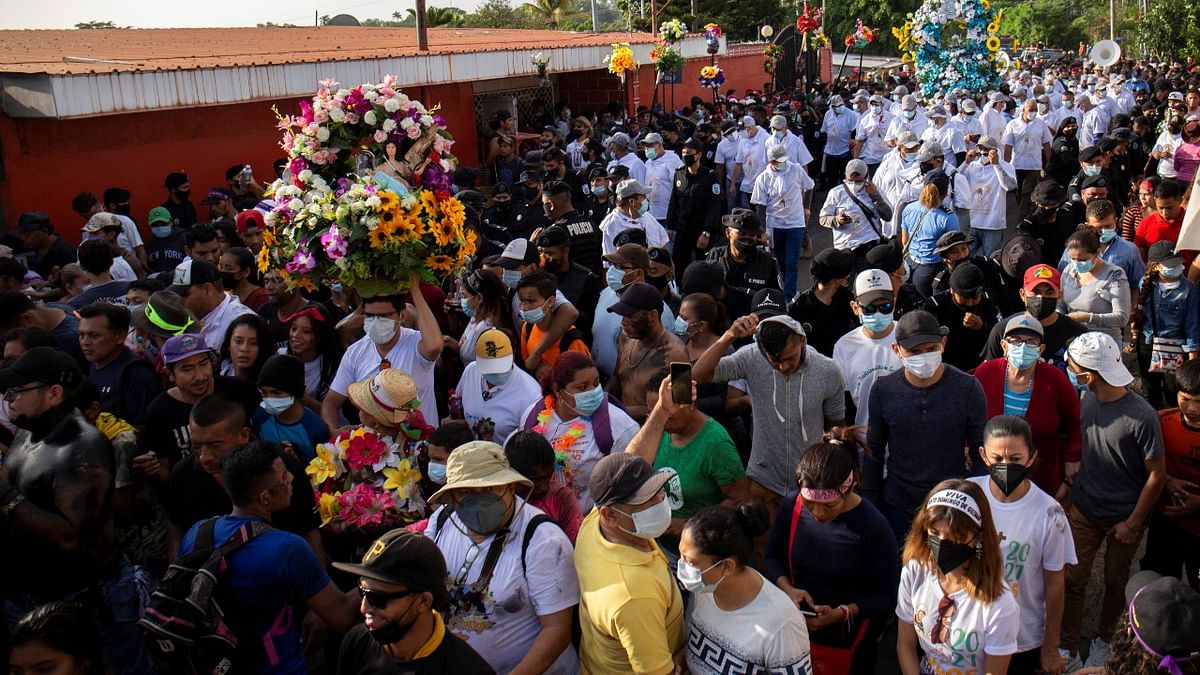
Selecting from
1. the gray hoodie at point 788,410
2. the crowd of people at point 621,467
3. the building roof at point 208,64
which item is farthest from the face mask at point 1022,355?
the building roof at point 208,64

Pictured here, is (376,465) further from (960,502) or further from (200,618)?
(960,502)

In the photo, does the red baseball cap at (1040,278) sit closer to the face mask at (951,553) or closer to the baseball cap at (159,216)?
the face mask at (951,553)

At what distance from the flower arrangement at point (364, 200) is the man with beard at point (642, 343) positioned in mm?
1042

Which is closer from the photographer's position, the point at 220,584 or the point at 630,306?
the point at 220,584

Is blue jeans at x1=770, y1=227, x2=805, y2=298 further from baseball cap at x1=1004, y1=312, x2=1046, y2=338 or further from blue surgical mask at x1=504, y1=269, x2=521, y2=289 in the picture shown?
baseball cap at x1=1004, y1=312, x2=1046, y2=338

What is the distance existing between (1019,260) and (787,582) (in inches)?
172

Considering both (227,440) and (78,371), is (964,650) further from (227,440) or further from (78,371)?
(78,371)

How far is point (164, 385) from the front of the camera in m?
6.07

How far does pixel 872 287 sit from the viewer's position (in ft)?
19.4

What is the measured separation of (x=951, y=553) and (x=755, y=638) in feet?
2.84

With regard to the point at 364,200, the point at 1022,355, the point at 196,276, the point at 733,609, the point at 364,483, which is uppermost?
the point at 364,200

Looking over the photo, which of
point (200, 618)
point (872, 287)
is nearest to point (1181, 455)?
point (872, 287)

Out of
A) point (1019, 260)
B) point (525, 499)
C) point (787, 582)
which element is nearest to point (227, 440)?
point (525, 499)

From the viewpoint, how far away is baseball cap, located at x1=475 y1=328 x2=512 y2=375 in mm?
5500
